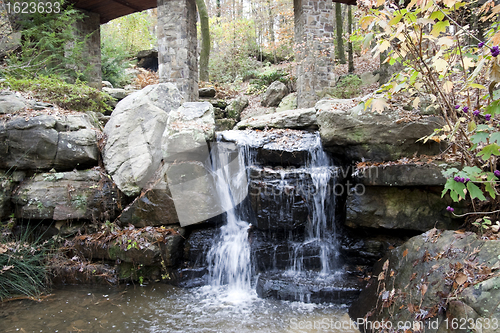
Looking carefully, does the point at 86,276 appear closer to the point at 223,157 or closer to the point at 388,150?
the point at 223,157

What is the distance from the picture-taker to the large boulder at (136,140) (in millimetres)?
5070

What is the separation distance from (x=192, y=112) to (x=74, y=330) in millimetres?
3709

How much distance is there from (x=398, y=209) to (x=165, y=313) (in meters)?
3.46

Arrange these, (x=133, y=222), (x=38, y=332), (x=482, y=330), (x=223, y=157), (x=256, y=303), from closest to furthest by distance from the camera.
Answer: (x=482, y=330) < (x=38, y=332) < (x=256, y=303) < (x=133, y=222) < (x=223, y=157)

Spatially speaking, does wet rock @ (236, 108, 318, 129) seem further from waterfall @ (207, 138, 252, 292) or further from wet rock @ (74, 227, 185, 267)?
wet rock @ (74, 227, 185, 267)

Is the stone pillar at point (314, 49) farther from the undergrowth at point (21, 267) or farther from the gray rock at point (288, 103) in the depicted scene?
the undergrowth at point (21, 267)

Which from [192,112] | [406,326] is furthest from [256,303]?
[192,112]

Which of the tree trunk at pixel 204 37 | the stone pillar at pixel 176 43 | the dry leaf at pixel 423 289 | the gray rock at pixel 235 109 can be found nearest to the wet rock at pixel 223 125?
the gray rock at pixel 235 109

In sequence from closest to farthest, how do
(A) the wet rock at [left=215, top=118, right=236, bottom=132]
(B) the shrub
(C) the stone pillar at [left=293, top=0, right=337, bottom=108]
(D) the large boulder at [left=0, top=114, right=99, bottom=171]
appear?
1. (D) the large boulder at [left=0, top=114, right=99, bottom=171]
2. (B) the shrub
3. (A) the wet rock at [left=215, top=118, right=236, bottom=132]
4. (C) the stone pillar at [left=293, top=0, right=337, bottom=108]

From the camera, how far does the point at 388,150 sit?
14.7ft

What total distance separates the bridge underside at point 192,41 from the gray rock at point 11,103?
15.1ft

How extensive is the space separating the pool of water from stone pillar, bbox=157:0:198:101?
6.65m

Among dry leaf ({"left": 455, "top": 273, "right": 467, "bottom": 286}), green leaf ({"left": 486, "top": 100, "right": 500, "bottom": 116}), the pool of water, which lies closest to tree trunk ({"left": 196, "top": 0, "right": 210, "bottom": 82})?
the pool of water

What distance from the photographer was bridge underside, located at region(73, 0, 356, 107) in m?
9.33
